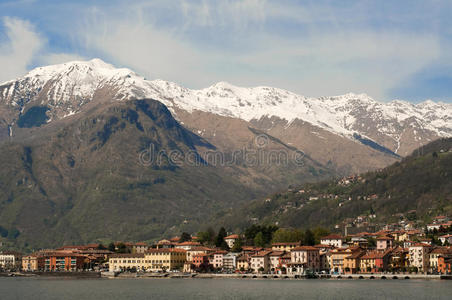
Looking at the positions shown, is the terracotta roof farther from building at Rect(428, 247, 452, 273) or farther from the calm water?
the calm water

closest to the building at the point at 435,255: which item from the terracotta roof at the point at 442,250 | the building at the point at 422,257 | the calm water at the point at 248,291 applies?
the terracotta roof at the point at 442,250

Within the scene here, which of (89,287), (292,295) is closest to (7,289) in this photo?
(89,287)

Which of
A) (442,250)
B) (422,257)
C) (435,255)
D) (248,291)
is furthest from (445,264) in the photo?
(248,291)

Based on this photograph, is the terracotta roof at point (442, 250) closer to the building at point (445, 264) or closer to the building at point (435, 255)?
the building at point (435, 255)

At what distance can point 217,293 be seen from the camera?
15225 centimetres

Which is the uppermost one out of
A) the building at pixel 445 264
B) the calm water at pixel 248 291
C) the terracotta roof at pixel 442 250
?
the terracotta roof at pixel 442 250

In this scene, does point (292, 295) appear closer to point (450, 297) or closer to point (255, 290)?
point (255, 290)

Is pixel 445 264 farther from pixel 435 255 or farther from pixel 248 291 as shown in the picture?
pixel 248 291

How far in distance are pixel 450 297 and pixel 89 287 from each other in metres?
79.2

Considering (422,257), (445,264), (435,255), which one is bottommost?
(445,264)

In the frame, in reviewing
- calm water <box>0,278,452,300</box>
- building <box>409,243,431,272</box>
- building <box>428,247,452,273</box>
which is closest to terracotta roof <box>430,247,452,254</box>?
building <box>428,247,452,273</box>

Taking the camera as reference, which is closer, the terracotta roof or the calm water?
the calm water

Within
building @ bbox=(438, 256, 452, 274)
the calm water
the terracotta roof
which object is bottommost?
the calm water

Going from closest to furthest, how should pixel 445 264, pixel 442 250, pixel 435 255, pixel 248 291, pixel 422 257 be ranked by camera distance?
1. pixel 248 291
2. pixel 445 264
3. pixel 442 250
4. pixel 435 255
5. pixel 422 257
